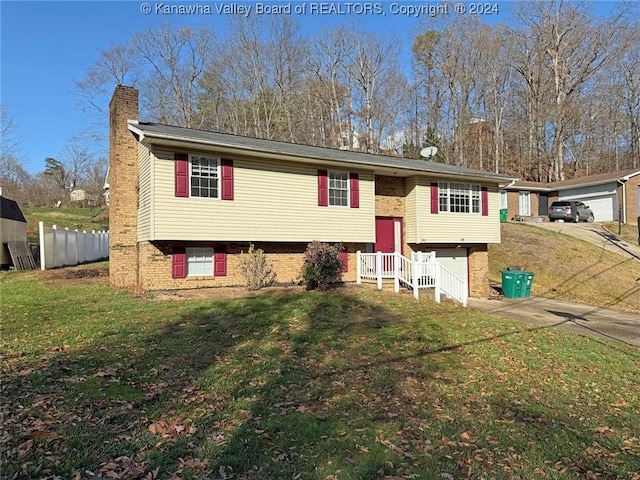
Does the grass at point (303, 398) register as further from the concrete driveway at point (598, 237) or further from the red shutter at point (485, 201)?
the concrete driveway at point (598, 237)

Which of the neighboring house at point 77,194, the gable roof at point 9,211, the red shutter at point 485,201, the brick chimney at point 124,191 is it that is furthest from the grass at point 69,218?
the red shutter at point 485,201

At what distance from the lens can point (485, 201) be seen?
18.4m

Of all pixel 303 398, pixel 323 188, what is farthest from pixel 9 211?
pixel 303 398

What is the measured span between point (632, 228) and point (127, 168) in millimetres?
30573

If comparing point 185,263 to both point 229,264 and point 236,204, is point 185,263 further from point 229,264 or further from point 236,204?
point 236,204

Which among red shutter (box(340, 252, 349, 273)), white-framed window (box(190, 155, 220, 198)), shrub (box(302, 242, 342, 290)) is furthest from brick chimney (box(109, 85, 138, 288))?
red shutter (box(340, 252, 349, 273))

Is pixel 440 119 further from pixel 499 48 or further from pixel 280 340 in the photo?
pixel 280 340

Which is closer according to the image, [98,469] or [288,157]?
[98,469]

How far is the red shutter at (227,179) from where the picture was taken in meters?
12.9

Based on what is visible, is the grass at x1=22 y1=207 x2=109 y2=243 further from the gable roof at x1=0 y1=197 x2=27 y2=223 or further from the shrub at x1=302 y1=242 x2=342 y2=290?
the shrub at x1=302 y1=242 x2=342 y2=290

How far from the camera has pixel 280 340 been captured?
7.40 m

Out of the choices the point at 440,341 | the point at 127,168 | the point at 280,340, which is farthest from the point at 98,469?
the point at 127,168

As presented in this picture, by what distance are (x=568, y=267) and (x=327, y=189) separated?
13892 millimetres

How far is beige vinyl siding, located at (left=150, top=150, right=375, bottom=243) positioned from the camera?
473 inches
